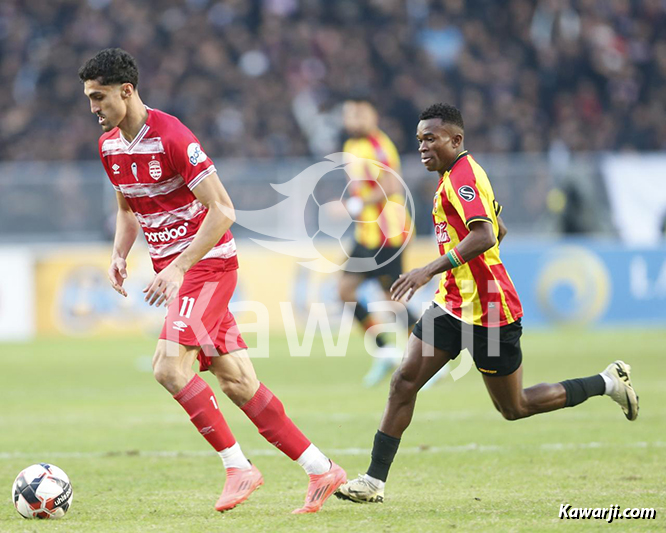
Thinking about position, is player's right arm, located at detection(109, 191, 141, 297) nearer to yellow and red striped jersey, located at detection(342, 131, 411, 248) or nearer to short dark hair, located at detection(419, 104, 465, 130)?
short dark hair, located at detection(419, 104, 465, 130)

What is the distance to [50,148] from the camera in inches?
797

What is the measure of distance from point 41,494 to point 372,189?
6.44 metres

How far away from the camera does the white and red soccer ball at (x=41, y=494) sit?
210 inches

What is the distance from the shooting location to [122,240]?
6.28 m

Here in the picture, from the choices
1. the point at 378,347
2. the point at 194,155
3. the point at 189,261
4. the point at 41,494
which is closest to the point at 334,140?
the point at 378,347

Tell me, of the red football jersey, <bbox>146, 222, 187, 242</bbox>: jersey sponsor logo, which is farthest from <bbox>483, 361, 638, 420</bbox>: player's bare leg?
<bbox>146, 222, 187, 242</bbox>: jersey sponsor logo

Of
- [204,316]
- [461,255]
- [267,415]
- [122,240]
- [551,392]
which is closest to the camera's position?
[461,255]

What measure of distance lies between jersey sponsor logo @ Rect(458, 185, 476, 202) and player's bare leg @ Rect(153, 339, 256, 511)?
1628 millimetres

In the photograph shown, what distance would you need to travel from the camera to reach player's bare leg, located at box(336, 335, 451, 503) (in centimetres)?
573

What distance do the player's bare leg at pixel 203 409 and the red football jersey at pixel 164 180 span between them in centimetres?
56

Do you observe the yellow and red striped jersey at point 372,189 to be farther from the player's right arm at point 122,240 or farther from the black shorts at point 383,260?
the player's right arm at point 122,240

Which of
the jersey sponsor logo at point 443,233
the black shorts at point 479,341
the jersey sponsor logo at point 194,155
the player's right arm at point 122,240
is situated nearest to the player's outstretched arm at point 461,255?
the jersey sponsor logo at point 443,233

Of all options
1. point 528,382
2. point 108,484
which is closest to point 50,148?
point 528,382

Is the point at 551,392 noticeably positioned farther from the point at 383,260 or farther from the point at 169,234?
the point at 383,260
